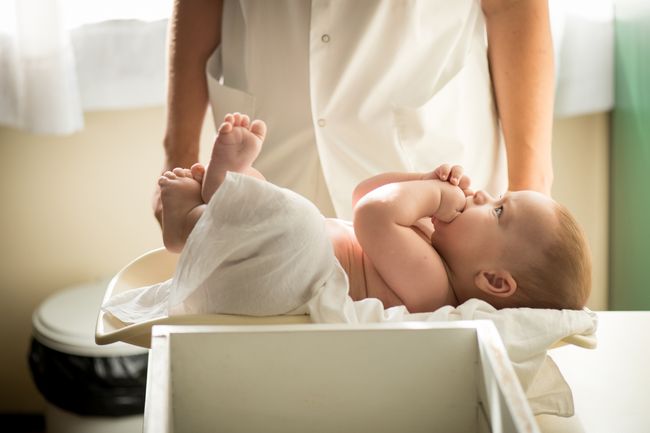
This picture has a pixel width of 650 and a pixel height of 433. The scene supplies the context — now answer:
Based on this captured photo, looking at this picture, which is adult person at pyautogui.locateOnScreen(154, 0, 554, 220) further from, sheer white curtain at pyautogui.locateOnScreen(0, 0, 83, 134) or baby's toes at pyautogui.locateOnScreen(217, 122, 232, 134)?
sheer white curtain at pyautogui.locateOnScreen(0, 0, 83, 134)

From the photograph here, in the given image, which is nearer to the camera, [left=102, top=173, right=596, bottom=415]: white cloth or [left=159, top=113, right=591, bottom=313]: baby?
[left=102, top=173, right=596, bottom=415]: white cloth

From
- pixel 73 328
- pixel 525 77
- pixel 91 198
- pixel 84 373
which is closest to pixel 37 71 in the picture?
pixel 91 198

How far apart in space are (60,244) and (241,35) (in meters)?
1.16

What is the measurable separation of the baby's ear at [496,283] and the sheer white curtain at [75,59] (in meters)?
1.38

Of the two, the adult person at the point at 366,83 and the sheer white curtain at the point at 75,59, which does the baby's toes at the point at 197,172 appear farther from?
the sheer white curtain at the point at 75,59

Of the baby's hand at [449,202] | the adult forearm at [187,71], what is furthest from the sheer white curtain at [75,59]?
the baby's hand at [449,202]

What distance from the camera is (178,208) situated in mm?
1009

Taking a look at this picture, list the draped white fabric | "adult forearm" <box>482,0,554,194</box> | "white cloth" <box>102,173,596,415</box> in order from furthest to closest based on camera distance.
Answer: the draped white fabric
"adult forearm" <box>482,0,554,194</box>
"white cloth" <box>102,173,596,415</box>

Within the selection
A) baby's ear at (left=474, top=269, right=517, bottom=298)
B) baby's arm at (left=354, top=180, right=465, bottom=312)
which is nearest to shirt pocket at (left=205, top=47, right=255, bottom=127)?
baby's arm at (left=354, top=180, right=465, bottom=312)

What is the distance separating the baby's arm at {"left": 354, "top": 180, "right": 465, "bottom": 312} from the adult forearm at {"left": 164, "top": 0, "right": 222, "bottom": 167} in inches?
20.4

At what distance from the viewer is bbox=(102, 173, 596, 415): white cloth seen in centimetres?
82

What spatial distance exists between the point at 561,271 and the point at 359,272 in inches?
10.0

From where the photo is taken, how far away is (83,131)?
2252 millimetres

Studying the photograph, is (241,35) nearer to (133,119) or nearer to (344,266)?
(344,266)
